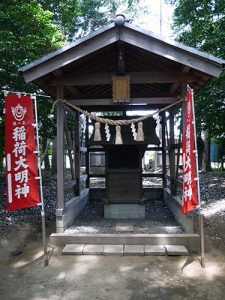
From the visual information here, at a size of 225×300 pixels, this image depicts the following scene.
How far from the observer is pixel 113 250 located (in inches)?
236

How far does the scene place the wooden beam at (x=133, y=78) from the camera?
6.76m

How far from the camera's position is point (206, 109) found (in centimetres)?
1205


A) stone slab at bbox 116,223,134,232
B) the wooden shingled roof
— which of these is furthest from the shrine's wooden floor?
the wooden shingled roof

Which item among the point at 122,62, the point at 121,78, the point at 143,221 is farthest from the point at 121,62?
the point at 143,221

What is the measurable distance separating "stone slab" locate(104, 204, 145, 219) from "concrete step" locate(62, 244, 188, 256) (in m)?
2.37

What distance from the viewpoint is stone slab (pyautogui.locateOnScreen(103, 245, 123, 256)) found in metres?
5.89

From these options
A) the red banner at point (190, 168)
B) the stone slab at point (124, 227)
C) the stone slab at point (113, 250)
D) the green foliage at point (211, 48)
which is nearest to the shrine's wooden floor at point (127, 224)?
the stone slab at point (124, 227)

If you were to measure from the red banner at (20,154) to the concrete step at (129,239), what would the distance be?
1253 mm

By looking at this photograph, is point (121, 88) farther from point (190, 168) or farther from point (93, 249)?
point (93, 249)

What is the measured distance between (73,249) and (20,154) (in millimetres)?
2263

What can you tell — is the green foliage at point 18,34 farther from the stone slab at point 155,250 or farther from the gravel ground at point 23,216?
the stone slab at point 155,250

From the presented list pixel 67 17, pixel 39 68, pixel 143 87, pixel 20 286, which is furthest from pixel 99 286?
pixel 67 17

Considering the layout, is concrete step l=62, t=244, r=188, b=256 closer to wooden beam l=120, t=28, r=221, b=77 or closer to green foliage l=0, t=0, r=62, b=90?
wooden beam l=120, t=28, r=221, b=77

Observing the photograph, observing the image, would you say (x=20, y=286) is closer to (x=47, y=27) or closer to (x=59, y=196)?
(x=59, y=196)
